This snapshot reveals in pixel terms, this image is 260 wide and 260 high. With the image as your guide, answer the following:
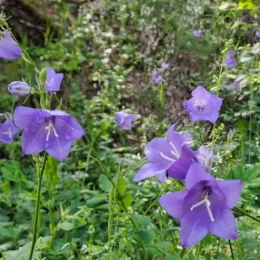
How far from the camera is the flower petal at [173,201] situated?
41.7 inches

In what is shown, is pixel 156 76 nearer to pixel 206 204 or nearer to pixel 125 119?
pixel 125 119

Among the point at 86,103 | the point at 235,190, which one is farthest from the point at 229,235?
the point at 86,103

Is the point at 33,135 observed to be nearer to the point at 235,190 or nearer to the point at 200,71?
the point at 235,190

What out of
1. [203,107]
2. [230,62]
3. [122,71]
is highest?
[203,107]

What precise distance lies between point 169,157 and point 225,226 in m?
0.17

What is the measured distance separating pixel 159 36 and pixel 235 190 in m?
3.89

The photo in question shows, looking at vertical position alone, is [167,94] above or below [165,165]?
below

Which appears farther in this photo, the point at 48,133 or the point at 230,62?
the point at 230,62

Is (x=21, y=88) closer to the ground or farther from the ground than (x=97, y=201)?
farther from the ground

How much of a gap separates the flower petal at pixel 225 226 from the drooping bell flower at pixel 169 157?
0.32 ft

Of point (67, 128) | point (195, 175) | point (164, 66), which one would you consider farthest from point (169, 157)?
point (164, 66)

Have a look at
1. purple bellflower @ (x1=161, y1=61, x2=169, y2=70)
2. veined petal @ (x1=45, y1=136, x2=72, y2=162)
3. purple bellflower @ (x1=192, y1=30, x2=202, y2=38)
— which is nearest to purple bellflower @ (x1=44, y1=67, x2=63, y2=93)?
veined petal @ (x1=45, y1=136, x2=72, y2=162)

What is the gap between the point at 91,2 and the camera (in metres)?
5.48

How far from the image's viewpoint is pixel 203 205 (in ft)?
3.65
